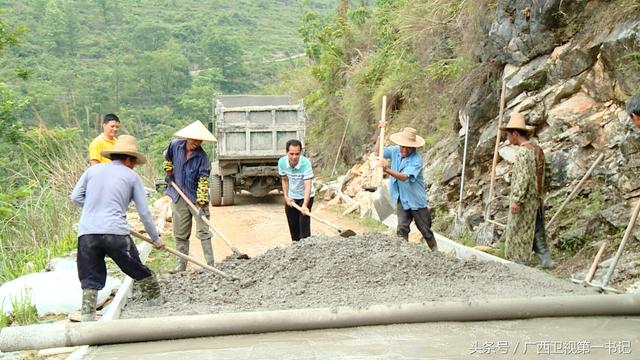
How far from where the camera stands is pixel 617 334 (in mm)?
4625

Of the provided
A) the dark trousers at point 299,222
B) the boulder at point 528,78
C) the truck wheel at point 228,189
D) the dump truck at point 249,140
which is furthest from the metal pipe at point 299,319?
the truck wheel at point 228,189

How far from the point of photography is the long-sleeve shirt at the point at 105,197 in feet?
17.3

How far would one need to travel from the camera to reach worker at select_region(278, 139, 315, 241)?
789 cm

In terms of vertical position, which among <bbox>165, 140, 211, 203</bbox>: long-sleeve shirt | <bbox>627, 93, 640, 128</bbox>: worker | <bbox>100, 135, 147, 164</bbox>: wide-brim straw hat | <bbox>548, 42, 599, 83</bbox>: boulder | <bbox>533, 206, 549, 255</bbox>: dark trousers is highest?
<bbox>548, 42, 599, 83</bbox>: boulder

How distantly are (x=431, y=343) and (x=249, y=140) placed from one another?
35.3 ft

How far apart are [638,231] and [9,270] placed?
6.58 m

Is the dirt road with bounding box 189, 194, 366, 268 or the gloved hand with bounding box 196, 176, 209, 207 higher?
the gloved hand with bounding box 196, 176, 209, 207

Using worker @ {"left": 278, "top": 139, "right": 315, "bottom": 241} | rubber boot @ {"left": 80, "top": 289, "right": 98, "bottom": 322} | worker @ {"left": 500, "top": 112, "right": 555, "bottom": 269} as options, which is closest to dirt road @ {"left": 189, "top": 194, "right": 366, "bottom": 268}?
worker @ {"left": 278, "top": 139, "right": 315, "bottom": 241}

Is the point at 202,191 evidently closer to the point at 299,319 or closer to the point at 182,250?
the point at 182,250

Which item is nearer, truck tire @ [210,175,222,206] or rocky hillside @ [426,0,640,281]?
rocky hillside @ [426,0,640,281]

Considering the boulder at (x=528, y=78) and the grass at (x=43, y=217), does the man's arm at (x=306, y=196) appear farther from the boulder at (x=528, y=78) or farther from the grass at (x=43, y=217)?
the boulder at (x=528, y=78)

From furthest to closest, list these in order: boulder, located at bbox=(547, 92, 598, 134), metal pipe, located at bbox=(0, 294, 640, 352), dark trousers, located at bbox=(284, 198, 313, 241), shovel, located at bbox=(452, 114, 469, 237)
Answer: shovel, located at bbox=(452, 114, 469, 237) → boulder, located at bbox=(547, 92, 598, 134) → dark trousers, located at bbox=(284, 198, 313, 241) → metal pipe, located at bbox=(0, 294, 640, 352)

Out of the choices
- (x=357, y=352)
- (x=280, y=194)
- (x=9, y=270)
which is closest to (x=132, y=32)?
(x=280, y=194)

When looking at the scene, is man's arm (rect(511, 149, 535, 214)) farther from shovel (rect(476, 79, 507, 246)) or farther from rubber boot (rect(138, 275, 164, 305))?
rubber boot (rect(138, 275, 164, 305))
